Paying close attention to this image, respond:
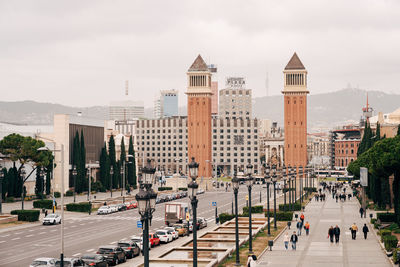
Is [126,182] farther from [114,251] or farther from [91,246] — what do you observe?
[114,251]

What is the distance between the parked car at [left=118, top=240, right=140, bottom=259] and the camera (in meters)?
39.8

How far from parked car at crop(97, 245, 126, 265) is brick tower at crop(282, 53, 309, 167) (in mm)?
121259

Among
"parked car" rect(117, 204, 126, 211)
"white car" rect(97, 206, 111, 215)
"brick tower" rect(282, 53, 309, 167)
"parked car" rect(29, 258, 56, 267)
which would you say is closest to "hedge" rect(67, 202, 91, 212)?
"white car" rect(97, 206, 111, 215)

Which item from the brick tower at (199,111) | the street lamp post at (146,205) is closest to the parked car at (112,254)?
the street lamp post at (146,205)

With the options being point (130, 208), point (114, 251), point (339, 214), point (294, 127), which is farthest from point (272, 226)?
point (294, 127)

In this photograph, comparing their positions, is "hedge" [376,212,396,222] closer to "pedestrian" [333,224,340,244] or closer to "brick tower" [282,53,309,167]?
"pedestrian" [333,224,340,244]

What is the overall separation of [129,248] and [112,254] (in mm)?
3358

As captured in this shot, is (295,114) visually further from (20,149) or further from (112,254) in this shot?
(112,254)

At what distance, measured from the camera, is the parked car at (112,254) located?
3653cm

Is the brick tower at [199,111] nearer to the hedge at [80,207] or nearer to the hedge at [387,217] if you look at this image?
the hedge at [80,207]

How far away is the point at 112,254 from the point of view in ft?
120

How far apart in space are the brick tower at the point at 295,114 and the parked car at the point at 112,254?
121 metres

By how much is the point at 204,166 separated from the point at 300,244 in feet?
374

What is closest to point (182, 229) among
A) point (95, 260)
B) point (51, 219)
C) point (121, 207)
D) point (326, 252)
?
point (51, 219)
